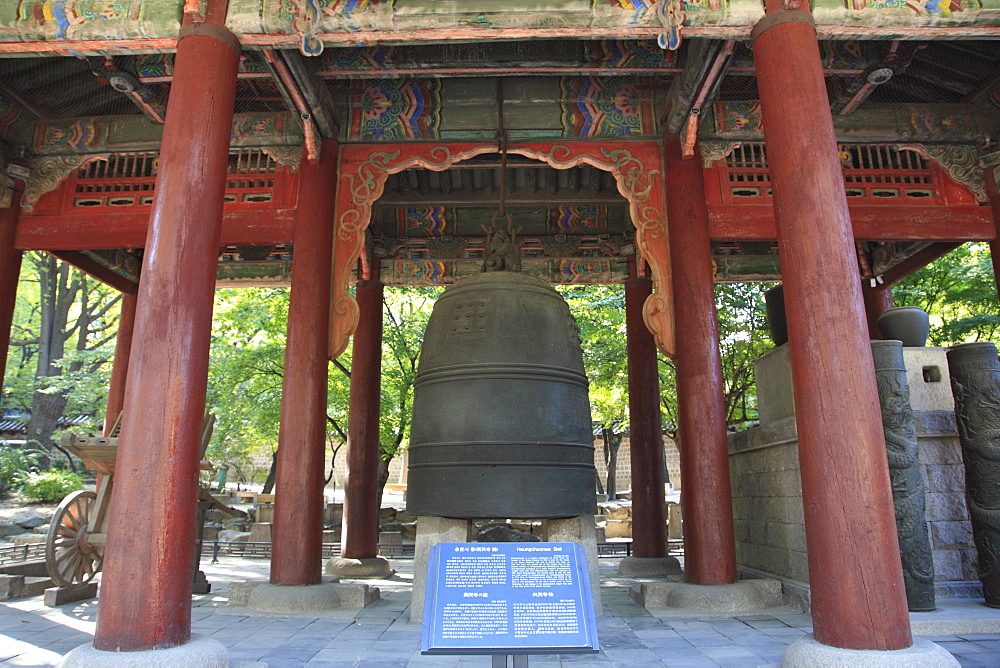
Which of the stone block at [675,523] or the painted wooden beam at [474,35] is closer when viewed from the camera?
the painted wooden beam at [474,35]

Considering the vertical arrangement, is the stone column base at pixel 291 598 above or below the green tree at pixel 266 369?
below

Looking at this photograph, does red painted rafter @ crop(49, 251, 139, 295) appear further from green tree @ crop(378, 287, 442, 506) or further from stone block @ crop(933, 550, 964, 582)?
stone block @ crop(933, 550, 964, 582)

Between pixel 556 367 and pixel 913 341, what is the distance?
4.30 meters

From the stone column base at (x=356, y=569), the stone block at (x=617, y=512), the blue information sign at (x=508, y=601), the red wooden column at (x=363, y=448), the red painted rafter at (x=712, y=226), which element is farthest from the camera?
the stone block at (x=617, y=512)

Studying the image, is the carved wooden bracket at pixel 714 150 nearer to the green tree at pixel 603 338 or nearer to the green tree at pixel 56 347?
the green tree at pixel 603 338

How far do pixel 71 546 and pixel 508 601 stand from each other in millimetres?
6411

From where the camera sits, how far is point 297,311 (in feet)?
23.1

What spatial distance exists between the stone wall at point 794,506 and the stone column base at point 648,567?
122 cm

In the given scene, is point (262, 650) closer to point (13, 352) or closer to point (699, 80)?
point (699, 80)

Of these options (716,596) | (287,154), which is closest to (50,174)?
(287,154)

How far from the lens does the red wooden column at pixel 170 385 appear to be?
13.2 feet

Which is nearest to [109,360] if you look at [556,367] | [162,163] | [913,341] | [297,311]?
[297,311]

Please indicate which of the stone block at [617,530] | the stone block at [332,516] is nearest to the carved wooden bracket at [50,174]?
the stone block at [332,516]

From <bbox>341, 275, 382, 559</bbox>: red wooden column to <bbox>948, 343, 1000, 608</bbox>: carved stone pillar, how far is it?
7221mm
